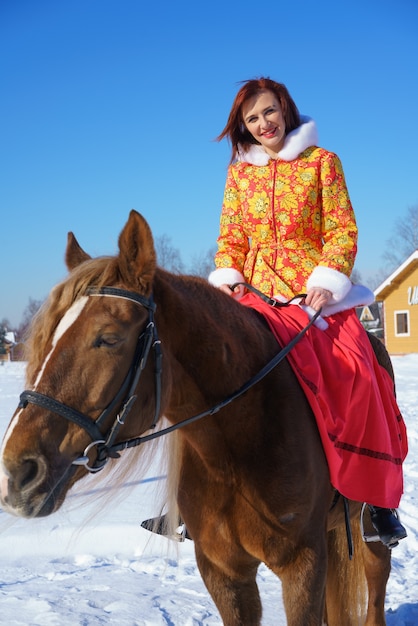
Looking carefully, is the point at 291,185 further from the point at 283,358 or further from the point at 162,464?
the point at 162,464

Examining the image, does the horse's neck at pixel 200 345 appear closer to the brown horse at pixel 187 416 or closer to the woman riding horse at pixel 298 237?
the brown horse at pixel 187 416

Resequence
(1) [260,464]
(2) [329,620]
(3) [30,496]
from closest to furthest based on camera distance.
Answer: (3) [30,496] < (1) [260,464] < (2) [329,620]

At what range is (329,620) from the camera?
3.52m

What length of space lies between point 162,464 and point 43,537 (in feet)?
9.06

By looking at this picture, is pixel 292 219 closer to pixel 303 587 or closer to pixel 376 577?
pixel 303 587

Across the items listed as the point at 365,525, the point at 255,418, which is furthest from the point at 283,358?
the point at 365,525

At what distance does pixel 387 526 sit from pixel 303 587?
2.53ft

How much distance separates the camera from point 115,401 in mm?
1813

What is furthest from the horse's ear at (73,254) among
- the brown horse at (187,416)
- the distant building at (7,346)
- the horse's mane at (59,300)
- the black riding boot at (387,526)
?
the distant building at (7,346)

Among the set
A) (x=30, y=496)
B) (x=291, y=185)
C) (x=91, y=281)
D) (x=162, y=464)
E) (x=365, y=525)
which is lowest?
(x=365, y=525)

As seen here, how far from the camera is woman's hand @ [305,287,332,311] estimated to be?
2828 millimetres

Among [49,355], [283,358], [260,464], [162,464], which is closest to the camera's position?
[49,355]

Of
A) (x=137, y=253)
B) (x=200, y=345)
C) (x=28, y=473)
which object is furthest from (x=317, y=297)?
(x=28, y=473)

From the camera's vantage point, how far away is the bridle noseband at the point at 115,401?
172 cm
